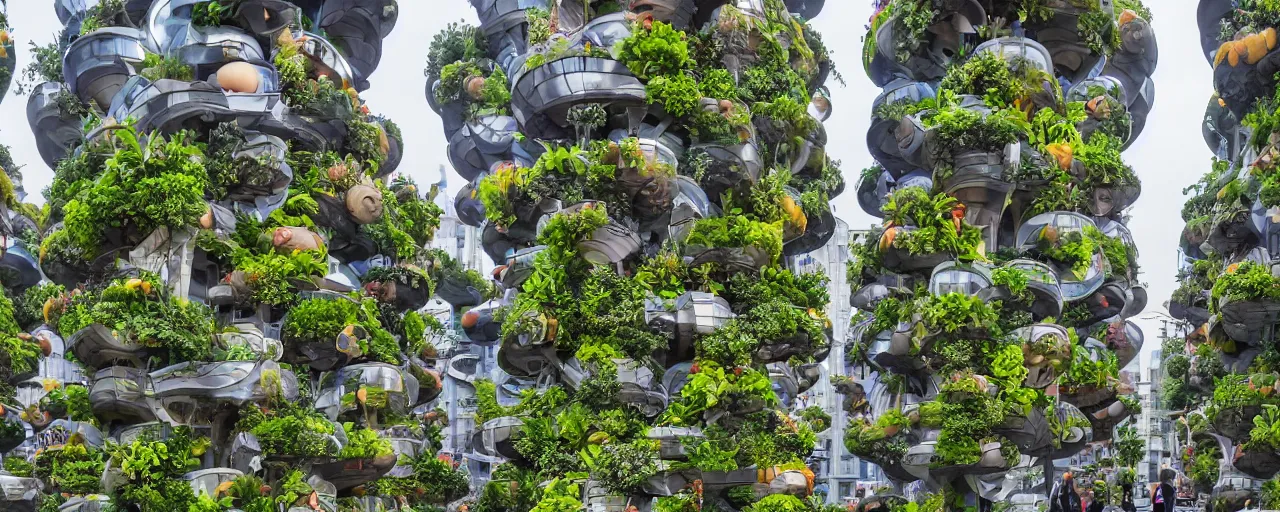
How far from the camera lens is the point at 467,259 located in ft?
176

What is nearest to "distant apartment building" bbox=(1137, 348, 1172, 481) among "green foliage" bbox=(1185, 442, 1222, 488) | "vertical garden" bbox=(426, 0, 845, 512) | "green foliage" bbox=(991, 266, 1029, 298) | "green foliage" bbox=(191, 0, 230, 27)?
"green foliage" bbox=(1185, 442, 1222, 488)

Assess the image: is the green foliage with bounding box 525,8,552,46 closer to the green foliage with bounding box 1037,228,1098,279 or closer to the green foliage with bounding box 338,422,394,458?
the green foliage with bounding box 338,422,394,458

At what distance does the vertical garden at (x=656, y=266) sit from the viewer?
2300 centimetres

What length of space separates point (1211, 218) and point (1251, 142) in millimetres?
1604

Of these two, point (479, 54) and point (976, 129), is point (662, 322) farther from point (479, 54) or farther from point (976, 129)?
point (479, 54)

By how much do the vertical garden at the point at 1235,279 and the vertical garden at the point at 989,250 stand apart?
1624mm

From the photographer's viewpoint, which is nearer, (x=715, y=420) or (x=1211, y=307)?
(x=715, y=420)

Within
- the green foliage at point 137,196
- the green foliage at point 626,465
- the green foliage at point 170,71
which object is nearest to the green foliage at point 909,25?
the green foliage at point 626,465

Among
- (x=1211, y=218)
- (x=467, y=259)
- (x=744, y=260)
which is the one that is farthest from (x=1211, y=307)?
(x=467, y=259)

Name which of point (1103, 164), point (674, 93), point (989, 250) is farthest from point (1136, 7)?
point (674, 93)

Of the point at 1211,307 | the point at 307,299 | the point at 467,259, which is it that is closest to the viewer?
the point at 307,299

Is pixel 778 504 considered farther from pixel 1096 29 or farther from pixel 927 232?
pixel 1096 29

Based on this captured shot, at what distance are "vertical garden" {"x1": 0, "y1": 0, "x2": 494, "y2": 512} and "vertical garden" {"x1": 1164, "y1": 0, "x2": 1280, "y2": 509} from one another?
39.4ft

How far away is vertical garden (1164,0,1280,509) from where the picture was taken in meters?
28.8
